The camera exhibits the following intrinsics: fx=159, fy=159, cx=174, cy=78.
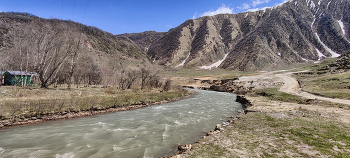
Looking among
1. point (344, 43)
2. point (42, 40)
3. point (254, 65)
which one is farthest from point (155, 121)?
point (344, 43)

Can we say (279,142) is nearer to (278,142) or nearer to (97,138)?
(278,142)

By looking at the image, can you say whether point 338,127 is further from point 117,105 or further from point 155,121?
point 117,105

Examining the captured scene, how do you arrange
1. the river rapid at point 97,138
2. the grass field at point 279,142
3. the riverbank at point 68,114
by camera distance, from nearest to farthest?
1. the grass field at point 279,142
2. the river rapid at point 97,138
3. the riverbank at point 68,114

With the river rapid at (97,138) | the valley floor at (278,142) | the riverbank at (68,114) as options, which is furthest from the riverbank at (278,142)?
the riverbank at (68,114)

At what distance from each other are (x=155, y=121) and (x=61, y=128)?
7.94 m

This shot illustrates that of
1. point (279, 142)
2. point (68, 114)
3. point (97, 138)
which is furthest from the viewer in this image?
point (68, 114)

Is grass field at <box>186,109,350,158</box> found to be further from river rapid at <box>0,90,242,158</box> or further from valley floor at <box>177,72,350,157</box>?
river rapid at <box>0,90,242,158</box>

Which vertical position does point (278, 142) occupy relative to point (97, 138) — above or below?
above

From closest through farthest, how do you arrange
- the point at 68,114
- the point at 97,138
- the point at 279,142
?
the point at 279,142
the point at 97,138
the point at 68,114

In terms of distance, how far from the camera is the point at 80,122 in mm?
14969

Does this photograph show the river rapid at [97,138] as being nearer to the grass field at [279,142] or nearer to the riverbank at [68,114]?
the riverbank at [68,114]

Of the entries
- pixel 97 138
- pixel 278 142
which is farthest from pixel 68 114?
pixel 278 142

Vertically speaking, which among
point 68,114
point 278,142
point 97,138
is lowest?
point 97,138

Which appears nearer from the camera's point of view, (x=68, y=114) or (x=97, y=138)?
(x=97, y=138)
